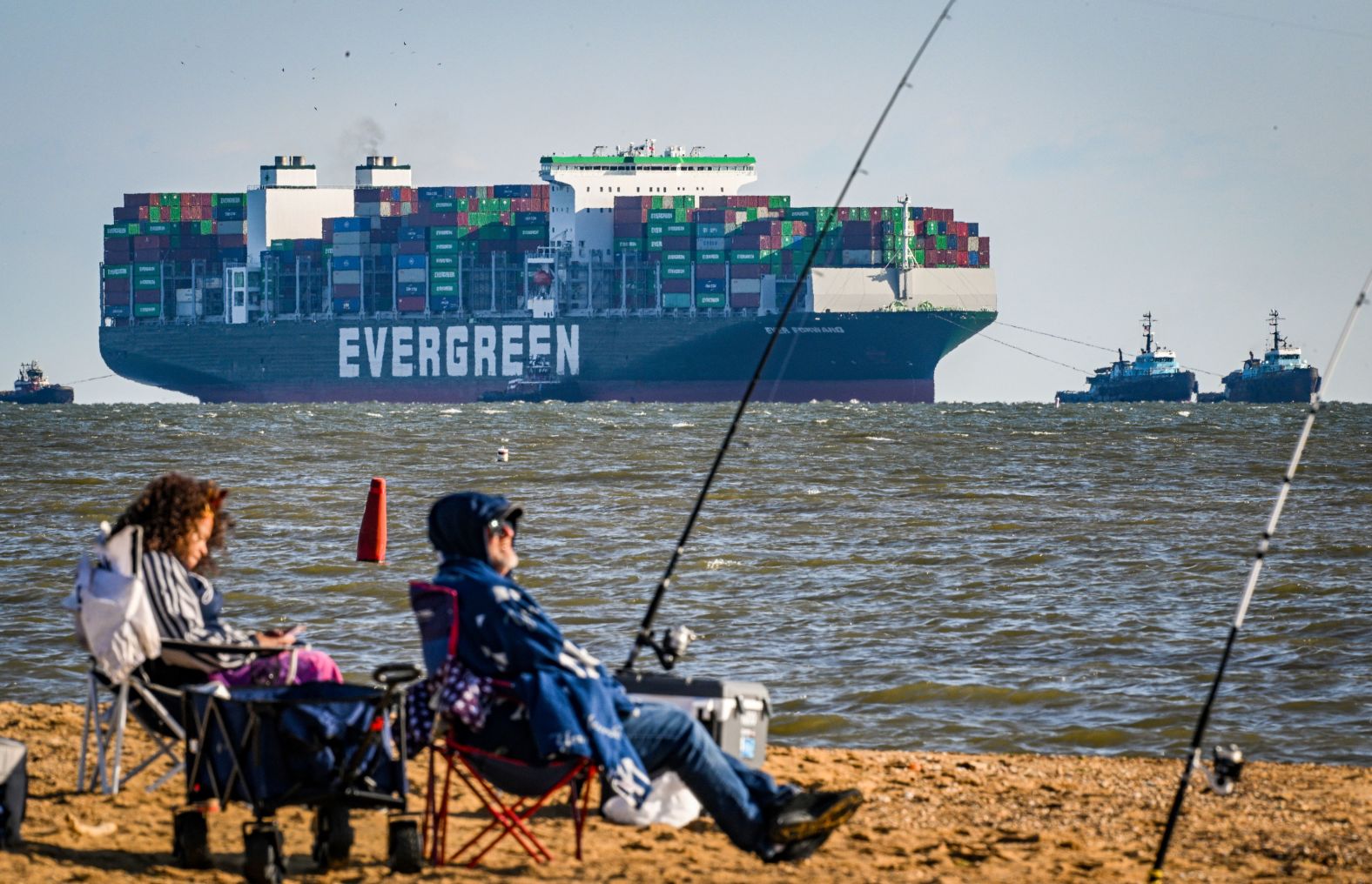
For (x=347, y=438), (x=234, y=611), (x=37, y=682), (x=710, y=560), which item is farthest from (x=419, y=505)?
(x=347, y=438)

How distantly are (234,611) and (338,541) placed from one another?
3869mm

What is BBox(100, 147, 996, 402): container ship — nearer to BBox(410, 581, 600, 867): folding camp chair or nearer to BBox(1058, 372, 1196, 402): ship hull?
BBox(1058, 372, 1196, 402): ship hull

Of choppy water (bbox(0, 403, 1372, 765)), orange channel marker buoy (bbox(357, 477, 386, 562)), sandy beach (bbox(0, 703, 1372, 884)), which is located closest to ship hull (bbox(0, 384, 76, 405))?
choppy water (bbox(0, 403, 1372, 765))

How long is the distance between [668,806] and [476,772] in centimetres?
62

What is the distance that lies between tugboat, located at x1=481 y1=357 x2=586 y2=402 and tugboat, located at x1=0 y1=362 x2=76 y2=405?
2618 cm

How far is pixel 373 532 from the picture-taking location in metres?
11.4

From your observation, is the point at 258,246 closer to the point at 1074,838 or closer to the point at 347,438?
the point at 347,438

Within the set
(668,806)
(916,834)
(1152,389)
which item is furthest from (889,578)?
(1152,389)

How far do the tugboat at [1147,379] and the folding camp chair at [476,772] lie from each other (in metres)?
77.8

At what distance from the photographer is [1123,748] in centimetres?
617

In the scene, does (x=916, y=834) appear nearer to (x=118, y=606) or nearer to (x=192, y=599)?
(x=192, y=599)

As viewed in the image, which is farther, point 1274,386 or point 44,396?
point 44,396

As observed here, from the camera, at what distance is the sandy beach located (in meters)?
3.95

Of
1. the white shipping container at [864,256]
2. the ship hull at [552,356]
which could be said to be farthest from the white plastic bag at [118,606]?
the white shipping container at [864,256]
